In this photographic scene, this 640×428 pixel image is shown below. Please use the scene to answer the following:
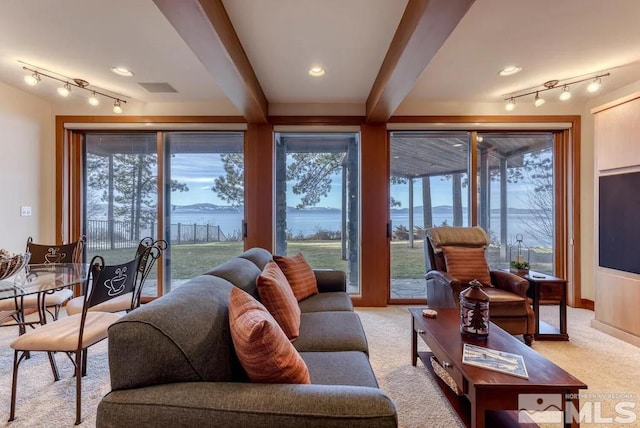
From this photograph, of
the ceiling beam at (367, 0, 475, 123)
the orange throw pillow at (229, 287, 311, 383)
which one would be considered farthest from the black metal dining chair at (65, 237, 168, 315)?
the ceiling beam at (367, 0, 475, 123)

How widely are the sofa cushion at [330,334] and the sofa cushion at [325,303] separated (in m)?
0.16

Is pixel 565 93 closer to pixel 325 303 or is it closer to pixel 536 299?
pixel 536 299

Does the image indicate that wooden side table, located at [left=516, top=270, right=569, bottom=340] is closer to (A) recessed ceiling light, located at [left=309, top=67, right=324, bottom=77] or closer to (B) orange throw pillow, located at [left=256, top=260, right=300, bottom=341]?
(B) orange throw pillow, located at [left=256, top=260, right=300, bottom=341]

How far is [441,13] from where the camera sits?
5.68ft

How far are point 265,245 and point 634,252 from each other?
377 centimetres

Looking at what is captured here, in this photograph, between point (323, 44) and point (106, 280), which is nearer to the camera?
point (106, 280)

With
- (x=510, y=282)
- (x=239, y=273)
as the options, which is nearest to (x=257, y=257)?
(x=239, y=273)

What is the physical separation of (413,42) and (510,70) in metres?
1.65

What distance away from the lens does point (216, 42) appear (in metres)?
2.06

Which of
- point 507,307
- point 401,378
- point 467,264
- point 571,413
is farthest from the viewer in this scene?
point 467,264

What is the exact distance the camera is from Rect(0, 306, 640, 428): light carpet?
1840 mm

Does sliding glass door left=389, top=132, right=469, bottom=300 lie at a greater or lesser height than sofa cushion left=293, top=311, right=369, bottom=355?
greater

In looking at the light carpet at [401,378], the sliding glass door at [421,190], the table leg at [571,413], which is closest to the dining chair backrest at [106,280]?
the light carpet at [401,378]

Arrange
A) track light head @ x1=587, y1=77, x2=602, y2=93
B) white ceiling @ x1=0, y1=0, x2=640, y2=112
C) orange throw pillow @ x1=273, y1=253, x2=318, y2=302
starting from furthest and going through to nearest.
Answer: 1. track light head @ x1=587, y1=77, x2=602, y2=93
2. orange throw pillow @ x1=273, y1=253, x2=318, y2=302
3. white ceiling @ x1=0, y1=0, x2=640, y2=112
